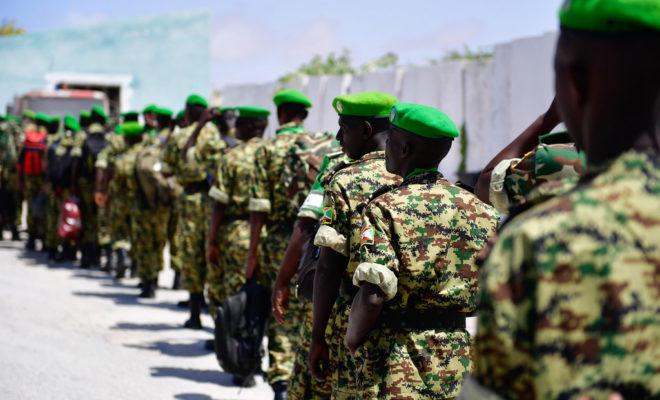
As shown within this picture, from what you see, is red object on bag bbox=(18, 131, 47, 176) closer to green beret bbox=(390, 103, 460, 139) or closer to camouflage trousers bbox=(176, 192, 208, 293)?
camouflage trousers bbox=(176, 192, 208, 293)

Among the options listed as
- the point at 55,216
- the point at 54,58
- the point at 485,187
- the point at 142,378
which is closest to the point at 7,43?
the point at 54,58

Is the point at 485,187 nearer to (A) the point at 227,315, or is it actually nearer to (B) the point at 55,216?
(A) the point at 227,315

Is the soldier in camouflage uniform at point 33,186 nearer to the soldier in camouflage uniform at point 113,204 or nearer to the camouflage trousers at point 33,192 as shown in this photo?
the camouflage trousers at point 33,192

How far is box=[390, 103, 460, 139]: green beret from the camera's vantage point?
132 inches

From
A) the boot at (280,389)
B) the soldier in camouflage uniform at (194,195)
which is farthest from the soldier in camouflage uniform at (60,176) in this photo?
the boot at (280,389)

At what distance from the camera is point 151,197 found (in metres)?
11.0

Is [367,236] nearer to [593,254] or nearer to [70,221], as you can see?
[593,254]

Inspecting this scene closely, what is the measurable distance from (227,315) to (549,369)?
475 centimetres

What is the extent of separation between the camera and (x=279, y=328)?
6.17 meters

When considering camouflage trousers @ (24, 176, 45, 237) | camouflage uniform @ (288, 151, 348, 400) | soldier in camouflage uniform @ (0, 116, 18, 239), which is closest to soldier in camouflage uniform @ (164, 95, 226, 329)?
camouflage uniform @ (288, 151, 348, 400)

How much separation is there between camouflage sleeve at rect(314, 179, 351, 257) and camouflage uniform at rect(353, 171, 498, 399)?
0.35 metres

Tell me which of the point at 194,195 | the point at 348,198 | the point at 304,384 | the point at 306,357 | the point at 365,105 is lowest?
the point at 304,384

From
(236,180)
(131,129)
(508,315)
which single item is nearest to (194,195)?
(236,180)

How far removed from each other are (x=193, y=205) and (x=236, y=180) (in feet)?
7.44
